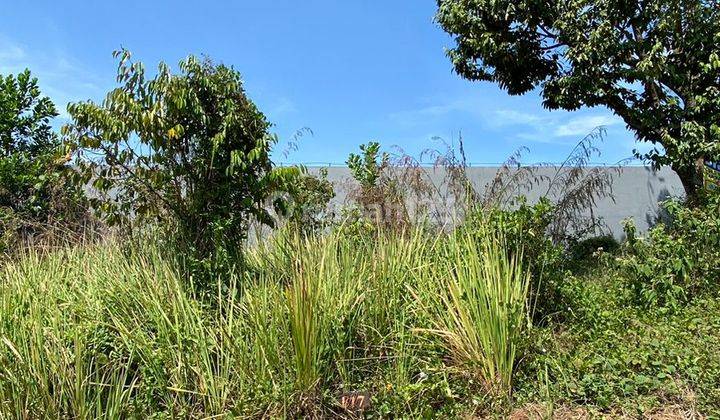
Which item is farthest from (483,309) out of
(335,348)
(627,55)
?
(627,55)

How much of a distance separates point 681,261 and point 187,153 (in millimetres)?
4442

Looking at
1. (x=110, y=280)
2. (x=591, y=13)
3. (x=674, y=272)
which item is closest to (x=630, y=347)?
(x=674, y=272)

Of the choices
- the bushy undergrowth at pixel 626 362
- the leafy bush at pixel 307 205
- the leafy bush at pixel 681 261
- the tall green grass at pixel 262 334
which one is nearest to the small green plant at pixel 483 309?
the tall green grass at pixel 262 334

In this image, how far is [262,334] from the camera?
3221 mm

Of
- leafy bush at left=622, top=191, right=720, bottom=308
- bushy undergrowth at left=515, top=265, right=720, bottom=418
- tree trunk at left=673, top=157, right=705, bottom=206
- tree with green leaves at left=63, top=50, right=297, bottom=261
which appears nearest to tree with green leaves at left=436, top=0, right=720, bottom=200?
tree trunk at left=673, top=157, right=705, bottom=206

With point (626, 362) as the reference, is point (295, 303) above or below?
above

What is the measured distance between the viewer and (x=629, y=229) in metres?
5.75

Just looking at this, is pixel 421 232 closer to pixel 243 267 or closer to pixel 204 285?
pixel 243 267

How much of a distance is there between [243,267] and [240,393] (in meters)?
1.31

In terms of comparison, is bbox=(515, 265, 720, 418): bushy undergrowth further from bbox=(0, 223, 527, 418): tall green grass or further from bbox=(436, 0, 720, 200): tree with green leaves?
bbox=(436, 0, 720, 200): tree with green leaves

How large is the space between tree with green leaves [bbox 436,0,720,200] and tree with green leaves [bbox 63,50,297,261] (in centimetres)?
446

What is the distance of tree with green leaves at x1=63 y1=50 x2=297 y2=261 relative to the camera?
4.24 metres

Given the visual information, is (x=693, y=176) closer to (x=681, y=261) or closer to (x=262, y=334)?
(x=681, y=261)

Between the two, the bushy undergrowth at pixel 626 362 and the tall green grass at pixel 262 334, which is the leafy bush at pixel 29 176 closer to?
the tall green grass at pixel 262 334
